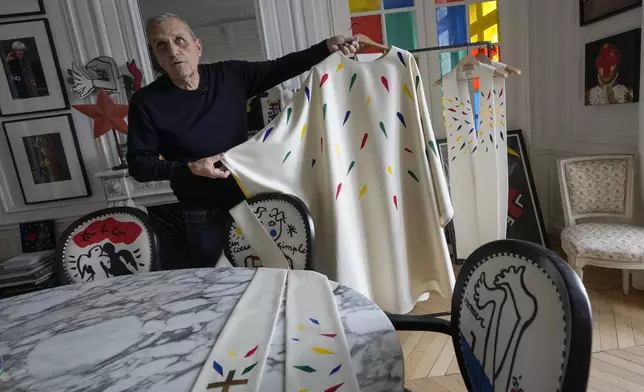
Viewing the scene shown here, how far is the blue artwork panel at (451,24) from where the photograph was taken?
273 cm

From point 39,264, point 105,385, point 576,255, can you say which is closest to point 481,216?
point 576,255

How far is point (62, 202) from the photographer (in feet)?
8.71

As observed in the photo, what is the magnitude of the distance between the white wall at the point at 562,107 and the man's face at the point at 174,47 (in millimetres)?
2219

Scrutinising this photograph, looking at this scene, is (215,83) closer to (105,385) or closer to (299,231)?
(299,231)

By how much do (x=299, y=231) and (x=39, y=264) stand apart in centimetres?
211

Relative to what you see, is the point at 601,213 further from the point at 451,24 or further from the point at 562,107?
the point at 451,24

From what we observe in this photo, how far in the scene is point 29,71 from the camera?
2471 mm

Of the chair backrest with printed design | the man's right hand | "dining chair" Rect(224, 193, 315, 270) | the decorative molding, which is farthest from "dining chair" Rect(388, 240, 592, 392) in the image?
the decorative molding

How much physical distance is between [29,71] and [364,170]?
8.06 ft

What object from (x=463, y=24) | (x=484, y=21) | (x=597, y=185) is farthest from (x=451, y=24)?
(x=597, y=185)

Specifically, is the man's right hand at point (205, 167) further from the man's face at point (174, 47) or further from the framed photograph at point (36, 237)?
the framed photograph at point (36, 237)

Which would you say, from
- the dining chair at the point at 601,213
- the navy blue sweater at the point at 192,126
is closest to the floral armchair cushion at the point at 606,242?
the dining chair at the point at 601,213

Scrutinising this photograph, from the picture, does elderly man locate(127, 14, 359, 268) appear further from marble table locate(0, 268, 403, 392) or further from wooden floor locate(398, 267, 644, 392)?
wooden floor locate(398, 267, 644, 392)

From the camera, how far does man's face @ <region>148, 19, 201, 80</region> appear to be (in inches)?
53.8
